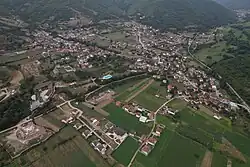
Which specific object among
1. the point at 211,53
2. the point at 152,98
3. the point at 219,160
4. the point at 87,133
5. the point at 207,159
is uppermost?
the point at 219,160

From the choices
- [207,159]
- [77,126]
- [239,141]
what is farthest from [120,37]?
[207,159]

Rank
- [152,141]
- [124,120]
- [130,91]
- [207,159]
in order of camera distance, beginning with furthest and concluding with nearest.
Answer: [130,91], [124,120], [152,141], [207,159]

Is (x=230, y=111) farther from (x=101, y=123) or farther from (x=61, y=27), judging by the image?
(x=61, y=27)

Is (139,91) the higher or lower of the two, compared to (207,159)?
lower

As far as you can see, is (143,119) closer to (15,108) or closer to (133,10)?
(15,108)

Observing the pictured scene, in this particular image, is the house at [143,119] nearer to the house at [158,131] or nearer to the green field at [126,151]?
the house at [158,131]

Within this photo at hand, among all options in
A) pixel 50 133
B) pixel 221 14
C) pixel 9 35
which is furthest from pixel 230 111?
pixel 221 14
